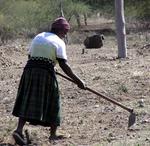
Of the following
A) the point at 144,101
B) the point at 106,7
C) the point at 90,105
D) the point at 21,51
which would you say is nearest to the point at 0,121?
the point at 90,105

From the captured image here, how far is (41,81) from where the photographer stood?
22.8ft

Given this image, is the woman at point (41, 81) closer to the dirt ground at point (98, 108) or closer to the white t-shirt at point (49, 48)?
the white t-shirt at point (49, 48)

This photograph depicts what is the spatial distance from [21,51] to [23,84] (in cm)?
1707

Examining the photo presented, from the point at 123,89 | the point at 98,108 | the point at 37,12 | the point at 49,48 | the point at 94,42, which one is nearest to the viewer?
the point at 49,48

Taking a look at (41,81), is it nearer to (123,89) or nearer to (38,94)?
(38,94)

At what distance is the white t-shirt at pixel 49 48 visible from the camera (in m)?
6.90

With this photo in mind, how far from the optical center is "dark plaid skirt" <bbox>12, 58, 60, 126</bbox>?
6.95 metres

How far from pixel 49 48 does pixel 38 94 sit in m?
0.57

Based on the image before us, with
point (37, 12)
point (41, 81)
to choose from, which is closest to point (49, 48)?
point (41, 81)

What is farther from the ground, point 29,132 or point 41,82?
point 41,82

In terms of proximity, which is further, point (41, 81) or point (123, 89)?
point (123, 89)

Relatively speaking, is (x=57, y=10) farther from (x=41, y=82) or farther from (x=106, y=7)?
(x=41, y=82)

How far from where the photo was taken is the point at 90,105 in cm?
988

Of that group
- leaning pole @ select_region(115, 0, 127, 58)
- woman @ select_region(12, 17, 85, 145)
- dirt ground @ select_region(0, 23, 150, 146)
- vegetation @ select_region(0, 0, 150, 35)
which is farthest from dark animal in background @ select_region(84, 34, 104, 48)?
woman @ select_region(12, 17, 85, 145)
